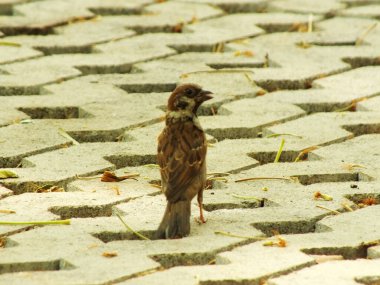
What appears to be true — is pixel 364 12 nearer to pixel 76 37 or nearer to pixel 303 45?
pixel 303 45

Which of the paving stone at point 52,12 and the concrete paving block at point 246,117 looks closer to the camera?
the concrete paving block at point 246,117

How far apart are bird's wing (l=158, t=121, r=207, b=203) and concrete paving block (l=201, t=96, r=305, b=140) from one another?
1291 mm

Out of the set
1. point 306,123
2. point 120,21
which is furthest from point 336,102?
point 120,21

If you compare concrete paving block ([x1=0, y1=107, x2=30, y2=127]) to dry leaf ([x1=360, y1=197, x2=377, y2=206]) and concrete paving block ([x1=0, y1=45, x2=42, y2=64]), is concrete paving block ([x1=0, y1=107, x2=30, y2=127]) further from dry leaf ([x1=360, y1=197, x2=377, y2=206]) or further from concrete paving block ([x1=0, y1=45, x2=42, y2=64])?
dry leaf ([x1=360, y1=197, x2=377, y2=206])

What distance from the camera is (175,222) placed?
6.45m

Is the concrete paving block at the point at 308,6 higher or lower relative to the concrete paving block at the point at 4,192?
higher

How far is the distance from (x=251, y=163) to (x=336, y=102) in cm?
149

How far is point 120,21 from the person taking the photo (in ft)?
37.0

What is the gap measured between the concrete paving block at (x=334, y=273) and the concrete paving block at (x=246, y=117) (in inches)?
92.4

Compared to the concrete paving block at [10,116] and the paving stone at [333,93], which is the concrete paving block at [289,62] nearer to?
the paving stone at [333,93]

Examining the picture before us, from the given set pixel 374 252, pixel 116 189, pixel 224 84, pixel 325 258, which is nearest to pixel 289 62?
pixel 224 84

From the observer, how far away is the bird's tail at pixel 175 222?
6.41m

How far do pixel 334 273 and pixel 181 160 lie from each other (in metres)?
1.23

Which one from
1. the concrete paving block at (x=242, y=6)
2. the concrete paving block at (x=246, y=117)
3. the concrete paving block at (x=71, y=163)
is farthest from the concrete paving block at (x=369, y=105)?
the concrete paving block at (x=242, y=6)
